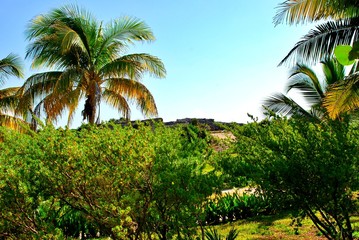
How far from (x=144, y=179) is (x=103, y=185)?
0.50m

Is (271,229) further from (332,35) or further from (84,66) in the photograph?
(84,66)

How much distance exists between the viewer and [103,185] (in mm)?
5082

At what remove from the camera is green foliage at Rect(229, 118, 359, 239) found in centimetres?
570

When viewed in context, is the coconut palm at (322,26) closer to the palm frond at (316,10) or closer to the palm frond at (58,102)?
the palm frond at (316,10)

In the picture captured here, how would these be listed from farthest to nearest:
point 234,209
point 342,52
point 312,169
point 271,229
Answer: point 234,209, point 271,229, point 312,169, point 342,52

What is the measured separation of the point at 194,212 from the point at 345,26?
8483mm

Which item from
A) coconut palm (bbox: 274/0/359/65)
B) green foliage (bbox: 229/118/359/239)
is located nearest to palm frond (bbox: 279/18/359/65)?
coconut palm (bbox: 274/0/359/65)

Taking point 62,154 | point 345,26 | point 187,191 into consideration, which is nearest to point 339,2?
point 345,26

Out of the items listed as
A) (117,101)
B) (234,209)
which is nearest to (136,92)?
(117,101)

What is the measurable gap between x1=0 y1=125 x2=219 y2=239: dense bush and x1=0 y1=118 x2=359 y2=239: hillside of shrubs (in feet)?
0.04

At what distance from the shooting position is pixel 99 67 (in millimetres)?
18203

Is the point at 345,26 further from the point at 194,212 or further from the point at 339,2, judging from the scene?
the point at 194,212

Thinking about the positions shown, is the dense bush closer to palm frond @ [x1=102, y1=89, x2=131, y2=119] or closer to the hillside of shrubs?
the hillside of shrubs

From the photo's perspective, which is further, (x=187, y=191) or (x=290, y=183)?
(x=290, y=183)
